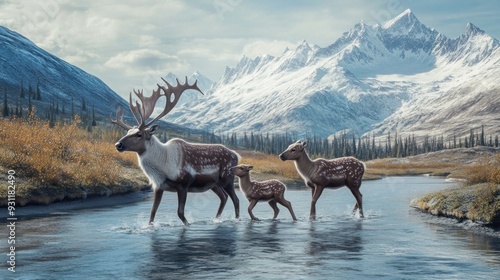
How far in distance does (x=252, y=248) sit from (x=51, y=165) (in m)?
18.0

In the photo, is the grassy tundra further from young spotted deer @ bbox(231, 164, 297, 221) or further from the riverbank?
young spotted deer @ bbox(231, 164, 297, 221)

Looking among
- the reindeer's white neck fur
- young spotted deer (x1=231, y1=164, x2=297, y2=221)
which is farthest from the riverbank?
the reindeer's white neck fur

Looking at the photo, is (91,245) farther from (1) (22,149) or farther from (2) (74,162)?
(2) (74,162)

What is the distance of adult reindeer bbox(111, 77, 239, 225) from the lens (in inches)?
830

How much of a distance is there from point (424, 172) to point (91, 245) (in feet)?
323

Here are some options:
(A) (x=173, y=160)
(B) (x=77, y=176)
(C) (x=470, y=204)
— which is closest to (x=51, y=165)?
(B) (x=77, y=176)

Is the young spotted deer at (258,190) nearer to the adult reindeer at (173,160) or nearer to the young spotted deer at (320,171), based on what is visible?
the adult reindeer at (173,160)

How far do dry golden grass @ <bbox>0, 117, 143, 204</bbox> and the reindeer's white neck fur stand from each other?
964cm

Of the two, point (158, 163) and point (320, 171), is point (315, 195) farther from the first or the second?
point (158, 163)

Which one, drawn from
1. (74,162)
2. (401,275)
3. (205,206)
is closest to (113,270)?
(401,275)

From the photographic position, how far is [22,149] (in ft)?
109

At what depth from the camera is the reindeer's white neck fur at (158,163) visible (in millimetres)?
21328

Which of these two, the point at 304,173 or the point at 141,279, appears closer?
the point at 141,279

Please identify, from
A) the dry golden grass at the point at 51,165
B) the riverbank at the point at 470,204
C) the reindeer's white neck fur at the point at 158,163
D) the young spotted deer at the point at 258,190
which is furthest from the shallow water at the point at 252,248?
the dry golden grass at the point at 51,165
